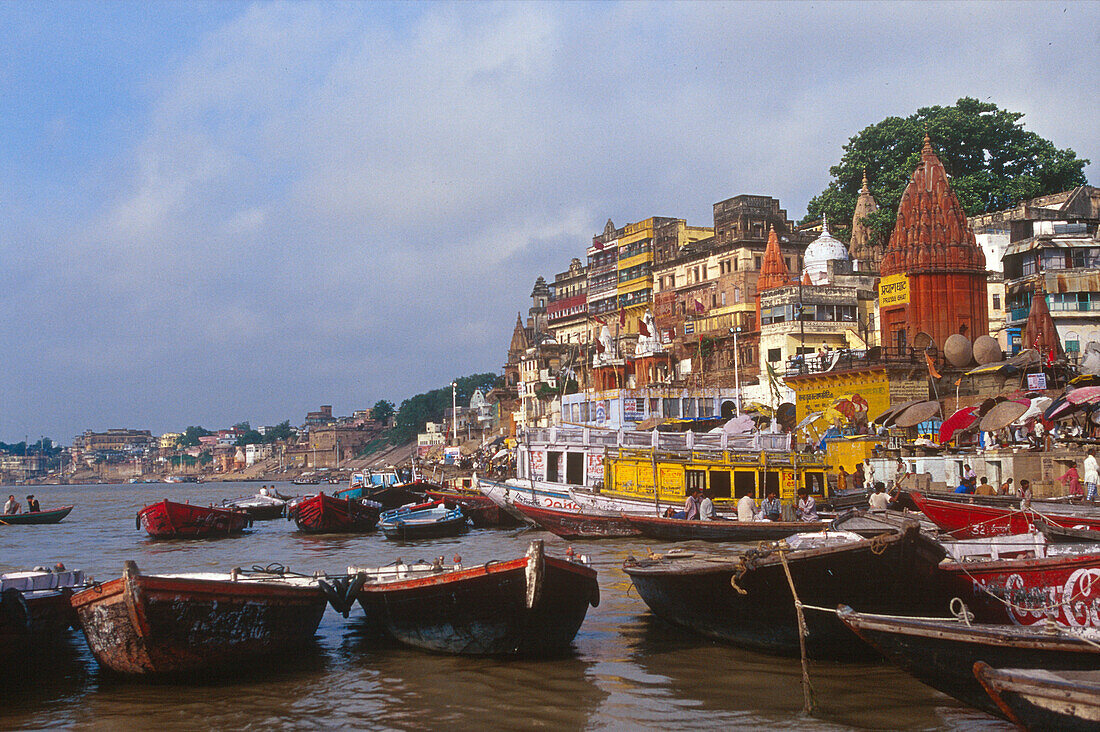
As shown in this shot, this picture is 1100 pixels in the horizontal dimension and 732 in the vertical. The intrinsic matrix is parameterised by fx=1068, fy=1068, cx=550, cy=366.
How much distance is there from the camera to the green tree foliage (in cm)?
15875

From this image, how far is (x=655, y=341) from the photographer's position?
61188 millimetres

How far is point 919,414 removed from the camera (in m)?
32.5

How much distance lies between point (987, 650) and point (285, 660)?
8591mm

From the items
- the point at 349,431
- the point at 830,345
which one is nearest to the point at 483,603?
the point at 830,345

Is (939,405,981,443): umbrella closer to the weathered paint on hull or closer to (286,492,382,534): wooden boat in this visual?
(286,492,382,534): wooden boat

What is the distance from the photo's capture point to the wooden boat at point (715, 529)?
2347 centimetres

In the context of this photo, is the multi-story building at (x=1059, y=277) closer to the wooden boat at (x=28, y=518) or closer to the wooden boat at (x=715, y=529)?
the wooden boat at (x=715, y=529)

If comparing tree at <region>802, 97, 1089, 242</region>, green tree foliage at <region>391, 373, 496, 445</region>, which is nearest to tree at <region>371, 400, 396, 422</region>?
green tree foliage at <region>391, 373, 496, 445</region>

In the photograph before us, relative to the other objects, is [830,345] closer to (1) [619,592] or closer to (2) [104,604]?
(1) [619,592]

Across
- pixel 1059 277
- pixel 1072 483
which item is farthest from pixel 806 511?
pixel 1059 277

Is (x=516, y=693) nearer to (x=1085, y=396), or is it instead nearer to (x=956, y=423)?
(x=1085, y=396)

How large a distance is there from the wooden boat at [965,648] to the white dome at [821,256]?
4672cm

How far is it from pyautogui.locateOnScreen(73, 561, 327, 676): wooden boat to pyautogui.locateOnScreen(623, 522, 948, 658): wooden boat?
5116 millimetres

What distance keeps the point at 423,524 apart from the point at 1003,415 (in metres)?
17.2
